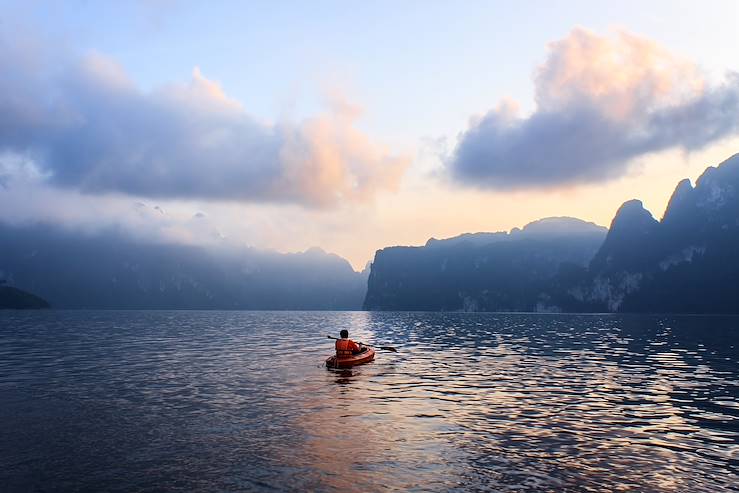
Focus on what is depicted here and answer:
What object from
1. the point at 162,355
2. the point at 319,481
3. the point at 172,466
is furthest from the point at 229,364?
the point at 319,481

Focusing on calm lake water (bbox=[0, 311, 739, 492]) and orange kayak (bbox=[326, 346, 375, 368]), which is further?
orange kayak (bbox=[326, 346, 375, 368])

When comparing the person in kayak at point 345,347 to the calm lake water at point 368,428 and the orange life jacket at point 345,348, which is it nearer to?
the orange life jacket at point 345,348

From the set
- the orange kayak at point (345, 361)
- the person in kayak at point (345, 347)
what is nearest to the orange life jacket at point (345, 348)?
the person in kayak at point (345, 347)

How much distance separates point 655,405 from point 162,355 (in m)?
48.9

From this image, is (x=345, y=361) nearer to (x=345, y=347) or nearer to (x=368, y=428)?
(x=345, y=347)

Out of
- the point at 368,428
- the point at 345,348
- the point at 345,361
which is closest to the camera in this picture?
the point at 368,428

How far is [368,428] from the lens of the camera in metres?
25.1

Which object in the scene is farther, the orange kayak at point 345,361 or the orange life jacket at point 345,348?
the orange life jacket at point 345,348

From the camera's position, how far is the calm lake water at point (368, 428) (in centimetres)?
1802

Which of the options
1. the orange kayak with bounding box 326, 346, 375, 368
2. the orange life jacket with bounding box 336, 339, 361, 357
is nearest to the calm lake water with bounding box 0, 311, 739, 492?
the orange kayak with bounding box 326, 346, 375, 368

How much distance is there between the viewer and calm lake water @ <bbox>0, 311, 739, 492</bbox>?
1802cm

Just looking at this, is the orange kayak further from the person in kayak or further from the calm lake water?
the calm lake water

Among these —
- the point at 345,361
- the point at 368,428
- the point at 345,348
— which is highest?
the point at 345,348

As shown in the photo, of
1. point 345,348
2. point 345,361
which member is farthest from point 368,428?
point 345,348
